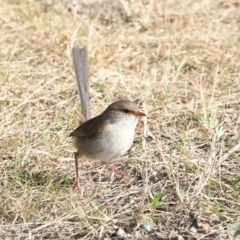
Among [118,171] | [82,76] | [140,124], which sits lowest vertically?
[140,124]

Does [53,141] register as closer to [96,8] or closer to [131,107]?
[131,107]

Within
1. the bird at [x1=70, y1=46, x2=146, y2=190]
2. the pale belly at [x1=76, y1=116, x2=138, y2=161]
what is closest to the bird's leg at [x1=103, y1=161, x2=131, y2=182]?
the bird at [x1=70, y1=46, x2=146, y2=190]

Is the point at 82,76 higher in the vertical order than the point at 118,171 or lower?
higher

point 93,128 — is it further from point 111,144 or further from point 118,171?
point 118,171

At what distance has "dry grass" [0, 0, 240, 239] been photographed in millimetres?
→ 5492

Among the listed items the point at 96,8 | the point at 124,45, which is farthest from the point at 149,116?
the point at 96,8

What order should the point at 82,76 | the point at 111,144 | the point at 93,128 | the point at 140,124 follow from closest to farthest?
the point at 111,144 < the point at 93,128 < the point at 82,76 < the point at 140,124

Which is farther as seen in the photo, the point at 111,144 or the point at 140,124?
the point at 140,124

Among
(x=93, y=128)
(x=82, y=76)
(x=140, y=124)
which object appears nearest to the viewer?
(x=93, y=128)

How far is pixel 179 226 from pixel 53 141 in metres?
1.87

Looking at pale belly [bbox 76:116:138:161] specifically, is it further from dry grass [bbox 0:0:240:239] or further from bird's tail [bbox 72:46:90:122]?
bird's tail [bbox 72:46:90:122]

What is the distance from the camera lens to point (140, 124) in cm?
720

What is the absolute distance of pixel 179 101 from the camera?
7.62 meters

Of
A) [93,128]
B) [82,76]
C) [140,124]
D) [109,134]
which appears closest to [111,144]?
[109,134]
